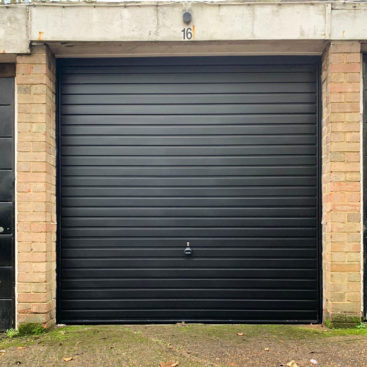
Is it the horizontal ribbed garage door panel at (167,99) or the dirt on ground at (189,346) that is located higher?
the horizontal ribbed garage door panel at (167,99)

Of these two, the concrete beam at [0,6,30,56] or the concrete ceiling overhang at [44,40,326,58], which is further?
the concrete ceiling overhang at [44,40,326,58]

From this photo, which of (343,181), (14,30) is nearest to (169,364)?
(343,181)

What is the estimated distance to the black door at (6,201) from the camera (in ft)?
15.5

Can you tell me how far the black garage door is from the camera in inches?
195

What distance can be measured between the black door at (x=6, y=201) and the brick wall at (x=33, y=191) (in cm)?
15

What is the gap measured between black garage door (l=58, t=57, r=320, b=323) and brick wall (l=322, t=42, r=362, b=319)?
1.17ft

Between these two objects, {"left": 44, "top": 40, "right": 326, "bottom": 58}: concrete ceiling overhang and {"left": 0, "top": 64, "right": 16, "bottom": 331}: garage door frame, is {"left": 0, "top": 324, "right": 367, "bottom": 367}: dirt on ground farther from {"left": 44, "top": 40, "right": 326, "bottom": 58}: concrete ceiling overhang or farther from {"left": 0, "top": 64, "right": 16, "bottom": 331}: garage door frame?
{"left": 44, "top": 40, "right": 326, "bottom": 58}: concrete ceiling overhang

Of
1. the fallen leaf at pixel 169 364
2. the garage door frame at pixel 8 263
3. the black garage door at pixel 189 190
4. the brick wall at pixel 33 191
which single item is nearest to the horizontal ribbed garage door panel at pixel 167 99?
the black garage door at pixel 189 190

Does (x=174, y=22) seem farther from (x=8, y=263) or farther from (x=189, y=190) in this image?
(x=8, y=263)

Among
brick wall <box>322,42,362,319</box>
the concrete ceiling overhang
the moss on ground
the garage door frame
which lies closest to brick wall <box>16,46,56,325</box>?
the garage door frame

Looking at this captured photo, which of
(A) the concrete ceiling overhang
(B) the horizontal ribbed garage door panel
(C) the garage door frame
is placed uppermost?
(A) the concrete ceiling overhang

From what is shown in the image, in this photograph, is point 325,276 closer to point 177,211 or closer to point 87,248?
point 177,211

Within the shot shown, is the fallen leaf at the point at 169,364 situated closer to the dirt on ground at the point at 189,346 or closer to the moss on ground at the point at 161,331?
the dirt on ground at the point at 189,346

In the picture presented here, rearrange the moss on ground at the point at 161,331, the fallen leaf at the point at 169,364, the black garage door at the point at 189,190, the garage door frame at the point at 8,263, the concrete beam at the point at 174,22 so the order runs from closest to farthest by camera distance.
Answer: the fallen leaf at the point at 169,364, the moss on ground at the point at 161,331, the concrete beam at the point at 174,22, the garage door frame at the point at 8,263, the black garage door at the point at 189,190
